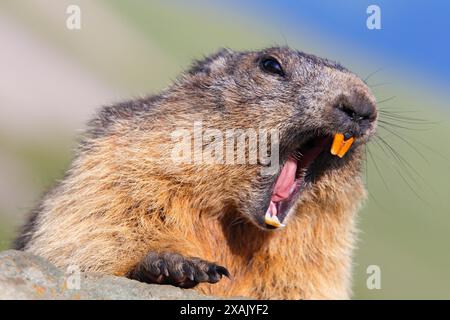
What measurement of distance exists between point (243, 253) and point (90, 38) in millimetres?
60681

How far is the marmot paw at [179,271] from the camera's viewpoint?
7492mm

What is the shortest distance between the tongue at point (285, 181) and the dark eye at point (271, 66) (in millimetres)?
1132

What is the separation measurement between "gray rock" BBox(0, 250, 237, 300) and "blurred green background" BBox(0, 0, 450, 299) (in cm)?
1473

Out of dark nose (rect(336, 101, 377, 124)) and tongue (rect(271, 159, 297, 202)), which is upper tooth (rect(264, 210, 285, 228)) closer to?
tongue (rect(271, 159, 297, 202))

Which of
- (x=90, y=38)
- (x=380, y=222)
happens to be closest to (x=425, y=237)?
(x=380, y=222)

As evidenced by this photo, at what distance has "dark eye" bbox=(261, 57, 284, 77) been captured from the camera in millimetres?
9374

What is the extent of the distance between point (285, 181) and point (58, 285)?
3.04m

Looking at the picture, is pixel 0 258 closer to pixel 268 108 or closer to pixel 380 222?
pixel 268 108

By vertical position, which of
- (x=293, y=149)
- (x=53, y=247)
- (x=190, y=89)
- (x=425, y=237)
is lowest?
(x=425, y=237)

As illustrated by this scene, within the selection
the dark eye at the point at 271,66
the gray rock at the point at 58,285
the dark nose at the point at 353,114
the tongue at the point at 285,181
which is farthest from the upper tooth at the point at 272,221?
the dark eye at the point at 271,66

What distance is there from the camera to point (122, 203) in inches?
345

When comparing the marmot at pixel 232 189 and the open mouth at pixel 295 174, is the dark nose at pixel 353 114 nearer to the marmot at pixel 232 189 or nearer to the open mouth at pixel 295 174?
the marmot at pixel 232 189
